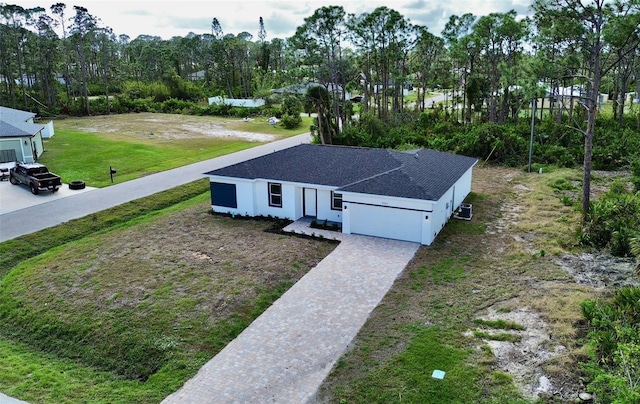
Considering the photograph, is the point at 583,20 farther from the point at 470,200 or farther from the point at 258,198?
the point at 258,198

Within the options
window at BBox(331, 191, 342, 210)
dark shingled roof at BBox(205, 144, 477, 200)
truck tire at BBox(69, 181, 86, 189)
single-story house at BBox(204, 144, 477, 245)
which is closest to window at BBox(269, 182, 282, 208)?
single-story house at BBox(204, 144, 477, 245)

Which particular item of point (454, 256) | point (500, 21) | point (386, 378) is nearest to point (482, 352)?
point (386, 378)

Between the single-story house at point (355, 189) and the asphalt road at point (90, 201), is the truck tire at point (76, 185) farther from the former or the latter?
the single-story house at point (355, 189)

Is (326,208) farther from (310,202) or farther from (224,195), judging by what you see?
(224,195)

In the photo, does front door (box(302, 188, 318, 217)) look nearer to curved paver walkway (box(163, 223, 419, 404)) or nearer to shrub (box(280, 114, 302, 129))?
curved paver walkway (box(163, 223, 419, 404))

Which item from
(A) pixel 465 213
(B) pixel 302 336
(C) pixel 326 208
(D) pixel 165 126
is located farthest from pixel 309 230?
(D) pixel 165 126

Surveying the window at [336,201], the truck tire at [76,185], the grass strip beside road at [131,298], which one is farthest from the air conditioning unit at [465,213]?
the truck tire at [76,185]
